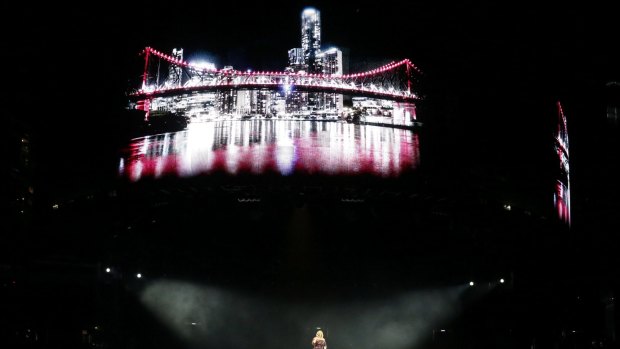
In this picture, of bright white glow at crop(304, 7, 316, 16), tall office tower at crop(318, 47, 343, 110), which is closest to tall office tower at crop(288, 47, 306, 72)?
tall office tower at crop(318, 47, 343, 110)

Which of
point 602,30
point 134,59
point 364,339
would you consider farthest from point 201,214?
point 602,30

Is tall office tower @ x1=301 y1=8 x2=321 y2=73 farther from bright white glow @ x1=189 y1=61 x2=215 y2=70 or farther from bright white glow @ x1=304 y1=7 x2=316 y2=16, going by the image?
bright white glow @ x1=189 y1=61 x2=215 y2=70

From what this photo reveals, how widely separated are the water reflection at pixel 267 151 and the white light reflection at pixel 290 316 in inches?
95.5

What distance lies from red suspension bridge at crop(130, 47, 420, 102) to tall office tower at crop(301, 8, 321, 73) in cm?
16

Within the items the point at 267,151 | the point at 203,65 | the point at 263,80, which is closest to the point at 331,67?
the point at 263,80

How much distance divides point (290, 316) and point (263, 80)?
3.92 meters

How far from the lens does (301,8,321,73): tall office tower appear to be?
5941mm

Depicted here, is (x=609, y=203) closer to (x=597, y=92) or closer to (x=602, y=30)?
(x=597, y=92)

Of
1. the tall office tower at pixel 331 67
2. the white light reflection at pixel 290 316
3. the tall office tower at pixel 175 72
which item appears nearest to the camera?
the tall office tower at pixel 175 72

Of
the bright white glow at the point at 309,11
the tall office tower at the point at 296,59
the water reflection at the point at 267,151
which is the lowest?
the water reflection at the point at 267,151

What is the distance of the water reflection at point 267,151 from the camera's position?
19.0ft

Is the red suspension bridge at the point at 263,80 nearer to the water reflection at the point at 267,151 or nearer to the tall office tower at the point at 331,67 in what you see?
the tall office tower at the point at 331,67

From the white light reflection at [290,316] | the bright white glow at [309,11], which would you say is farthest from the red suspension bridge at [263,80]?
the white light reflection at [290,316]

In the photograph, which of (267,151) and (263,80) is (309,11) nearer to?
(263,80)
